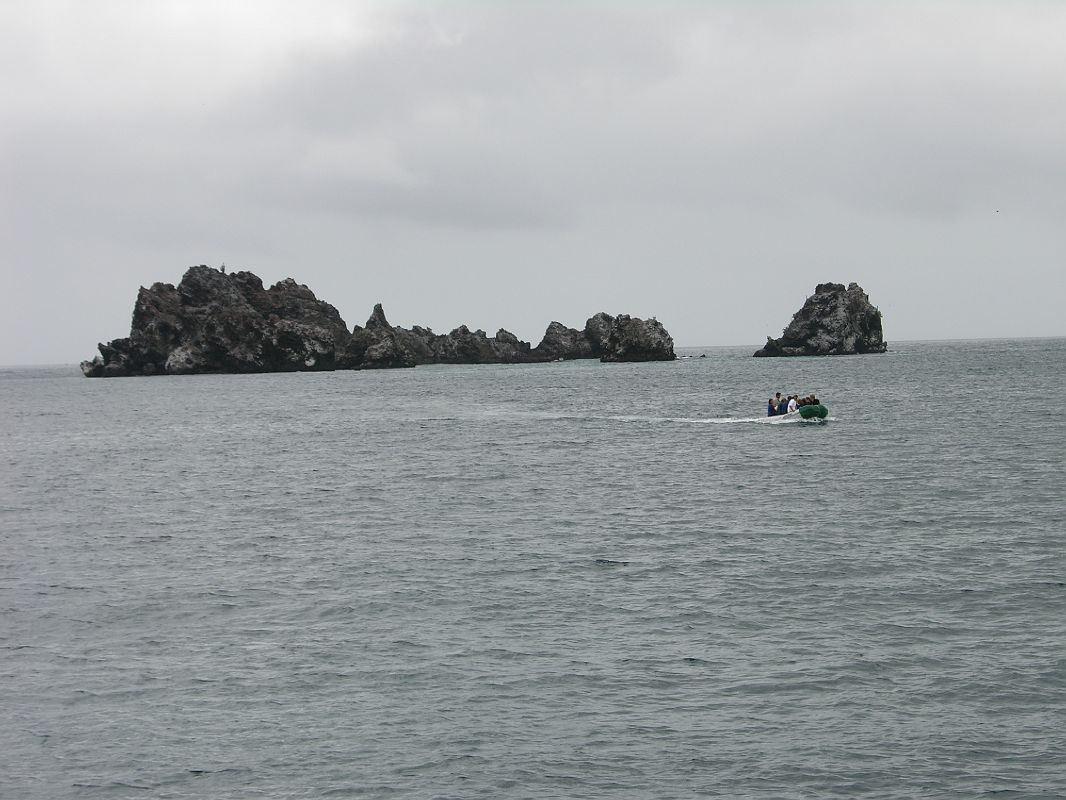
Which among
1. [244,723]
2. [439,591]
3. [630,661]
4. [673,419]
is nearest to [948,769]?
[630,661]

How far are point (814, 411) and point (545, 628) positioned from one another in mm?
49793

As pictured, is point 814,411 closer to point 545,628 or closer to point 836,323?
point 545,628

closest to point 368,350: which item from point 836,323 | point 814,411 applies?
point 836,323

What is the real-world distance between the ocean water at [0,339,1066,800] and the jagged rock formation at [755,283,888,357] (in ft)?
443

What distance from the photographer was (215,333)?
177625mm

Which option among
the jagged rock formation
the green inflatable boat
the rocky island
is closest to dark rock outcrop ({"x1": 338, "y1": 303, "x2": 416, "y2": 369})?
the rocky island

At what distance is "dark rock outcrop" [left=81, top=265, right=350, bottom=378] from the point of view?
582ft

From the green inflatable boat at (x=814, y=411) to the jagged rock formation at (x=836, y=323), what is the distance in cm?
11934

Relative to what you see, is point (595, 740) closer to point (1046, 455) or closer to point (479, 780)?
point (479, 780)

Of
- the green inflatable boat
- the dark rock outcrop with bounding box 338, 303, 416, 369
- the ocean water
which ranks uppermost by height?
the dark rock outcrop with bounding box 338, 303, 416, 369

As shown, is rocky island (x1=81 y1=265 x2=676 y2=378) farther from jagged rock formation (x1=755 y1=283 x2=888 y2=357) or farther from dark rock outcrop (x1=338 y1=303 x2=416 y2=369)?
jagged rock formation (x1=755 y1=283 x2=888 y2=357)

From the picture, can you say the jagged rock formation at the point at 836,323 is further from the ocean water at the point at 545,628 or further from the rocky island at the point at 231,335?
the ocean water at the point at 545,628

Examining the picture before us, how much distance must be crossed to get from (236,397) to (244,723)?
104080 mm

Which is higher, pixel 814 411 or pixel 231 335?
pixel 231 335
